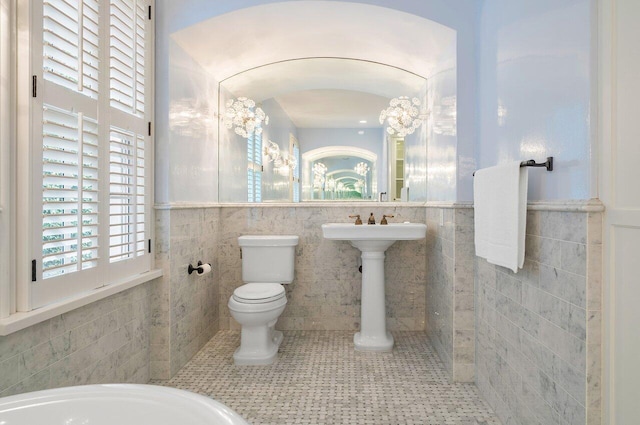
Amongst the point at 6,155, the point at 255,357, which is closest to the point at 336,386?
the point at 255,357

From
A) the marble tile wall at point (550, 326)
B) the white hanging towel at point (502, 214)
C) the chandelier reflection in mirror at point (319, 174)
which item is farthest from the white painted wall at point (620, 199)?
the chandelier reflection in mirror at point (319, 174)

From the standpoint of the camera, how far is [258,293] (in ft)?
8.73

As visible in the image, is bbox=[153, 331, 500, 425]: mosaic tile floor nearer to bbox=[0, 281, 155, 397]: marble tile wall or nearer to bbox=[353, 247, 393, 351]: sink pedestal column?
bbox=[353, 247, 393, 351]: sink pedestal column

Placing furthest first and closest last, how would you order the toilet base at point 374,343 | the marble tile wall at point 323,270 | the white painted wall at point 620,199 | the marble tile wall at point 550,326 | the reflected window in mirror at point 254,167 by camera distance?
the reflected window in mirror at point 254,167 → the marble tile wall at point 323,270 → the toilet base at point 374,343 → the marble tile wall at point 550,326 → the white painted wall at point 620,199

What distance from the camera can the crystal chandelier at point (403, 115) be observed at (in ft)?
10.3

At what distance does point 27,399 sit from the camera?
2.88ft

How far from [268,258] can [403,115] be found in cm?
161

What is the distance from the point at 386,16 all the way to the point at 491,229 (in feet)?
4.95

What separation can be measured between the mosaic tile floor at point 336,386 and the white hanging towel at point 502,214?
861 mm

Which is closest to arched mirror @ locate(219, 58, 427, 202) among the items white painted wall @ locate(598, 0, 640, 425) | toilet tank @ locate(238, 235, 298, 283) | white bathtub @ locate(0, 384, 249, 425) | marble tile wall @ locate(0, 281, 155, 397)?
Result: toilet tank @ locate(238, 235, 298, 283)

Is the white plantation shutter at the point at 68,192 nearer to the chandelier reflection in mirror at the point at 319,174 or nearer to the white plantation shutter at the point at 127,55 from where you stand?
the white plantation shutter at the point at 127,55

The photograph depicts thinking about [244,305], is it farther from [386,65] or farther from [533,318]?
[386,65]

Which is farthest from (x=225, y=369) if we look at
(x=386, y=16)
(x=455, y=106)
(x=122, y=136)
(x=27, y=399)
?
(x=386, y=16)

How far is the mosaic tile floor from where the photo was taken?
1998 millimetres
